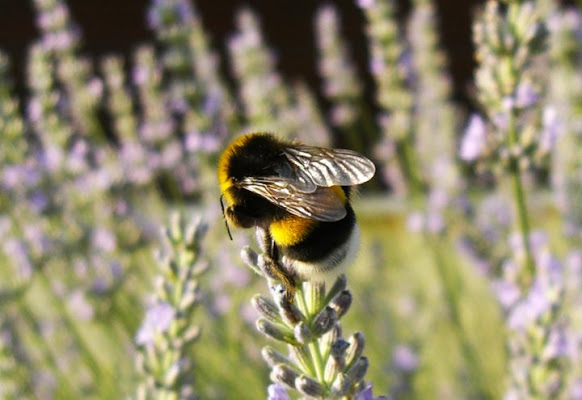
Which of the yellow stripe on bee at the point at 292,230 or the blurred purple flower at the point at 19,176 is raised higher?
the blurred purple flower at the point at 19,176

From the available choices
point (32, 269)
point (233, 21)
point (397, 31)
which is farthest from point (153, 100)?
point (233, 21)

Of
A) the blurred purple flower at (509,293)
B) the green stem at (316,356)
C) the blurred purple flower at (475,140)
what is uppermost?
the blurred purple flower at (475,140)

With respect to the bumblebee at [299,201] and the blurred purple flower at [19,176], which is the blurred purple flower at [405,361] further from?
the bumblebee at [299,201]

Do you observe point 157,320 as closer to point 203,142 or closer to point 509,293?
point 509,293

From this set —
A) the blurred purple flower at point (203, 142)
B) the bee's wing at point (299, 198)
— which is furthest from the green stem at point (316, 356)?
the blurred purple flower at point (203, 142)

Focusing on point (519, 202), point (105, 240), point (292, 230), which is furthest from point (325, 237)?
point (105, 240)

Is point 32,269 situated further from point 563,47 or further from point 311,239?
point 563,47

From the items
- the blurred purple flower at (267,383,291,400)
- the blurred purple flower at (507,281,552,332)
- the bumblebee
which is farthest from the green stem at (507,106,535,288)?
the blurred purple flower at (267,383,291,400)
